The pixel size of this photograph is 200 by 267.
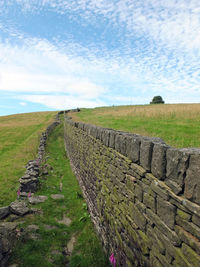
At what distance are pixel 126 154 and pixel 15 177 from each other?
9373mm

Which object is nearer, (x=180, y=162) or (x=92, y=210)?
(x=180, y=162)

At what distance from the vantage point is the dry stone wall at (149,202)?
7.34 ft

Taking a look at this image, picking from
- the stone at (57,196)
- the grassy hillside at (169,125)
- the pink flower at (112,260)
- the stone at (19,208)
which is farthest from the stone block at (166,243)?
the stone at (57,196)

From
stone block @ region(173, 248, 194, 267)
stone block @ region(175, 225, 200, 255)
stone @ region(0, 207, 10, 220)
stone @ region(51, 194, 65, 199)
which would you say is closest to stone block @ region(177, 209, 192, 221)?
stone block @ region(175, 225, 200, 255)

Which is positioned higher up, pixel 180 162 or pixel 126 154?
pixel 180 162

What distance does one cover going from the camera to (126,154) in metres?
4.18

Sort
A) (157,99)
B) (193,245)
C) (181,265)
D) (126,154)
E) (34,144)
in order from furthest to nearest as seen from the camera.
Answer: (157,99) < (34,144) < (126,154) < (181,265) < (193,245)

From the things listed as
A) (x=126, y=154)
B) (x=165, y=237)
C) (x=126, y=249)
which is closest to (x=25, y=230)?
(x=126, y=249)

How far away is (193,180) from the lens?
217 centimetres

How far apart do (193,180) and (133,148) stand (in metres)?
1.68

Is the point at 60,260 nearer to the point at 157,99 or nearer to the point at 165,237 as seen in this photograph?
the point at 165,237

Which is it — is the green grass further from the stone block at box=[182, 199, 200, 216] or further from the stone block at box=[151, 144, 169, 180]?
the stone block at box=[182, 199, 200, 216]

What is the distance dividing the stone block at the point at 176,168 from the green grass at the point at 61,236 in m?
3.78

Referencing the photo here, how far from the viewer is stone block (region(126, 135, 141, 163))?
3.59 m
